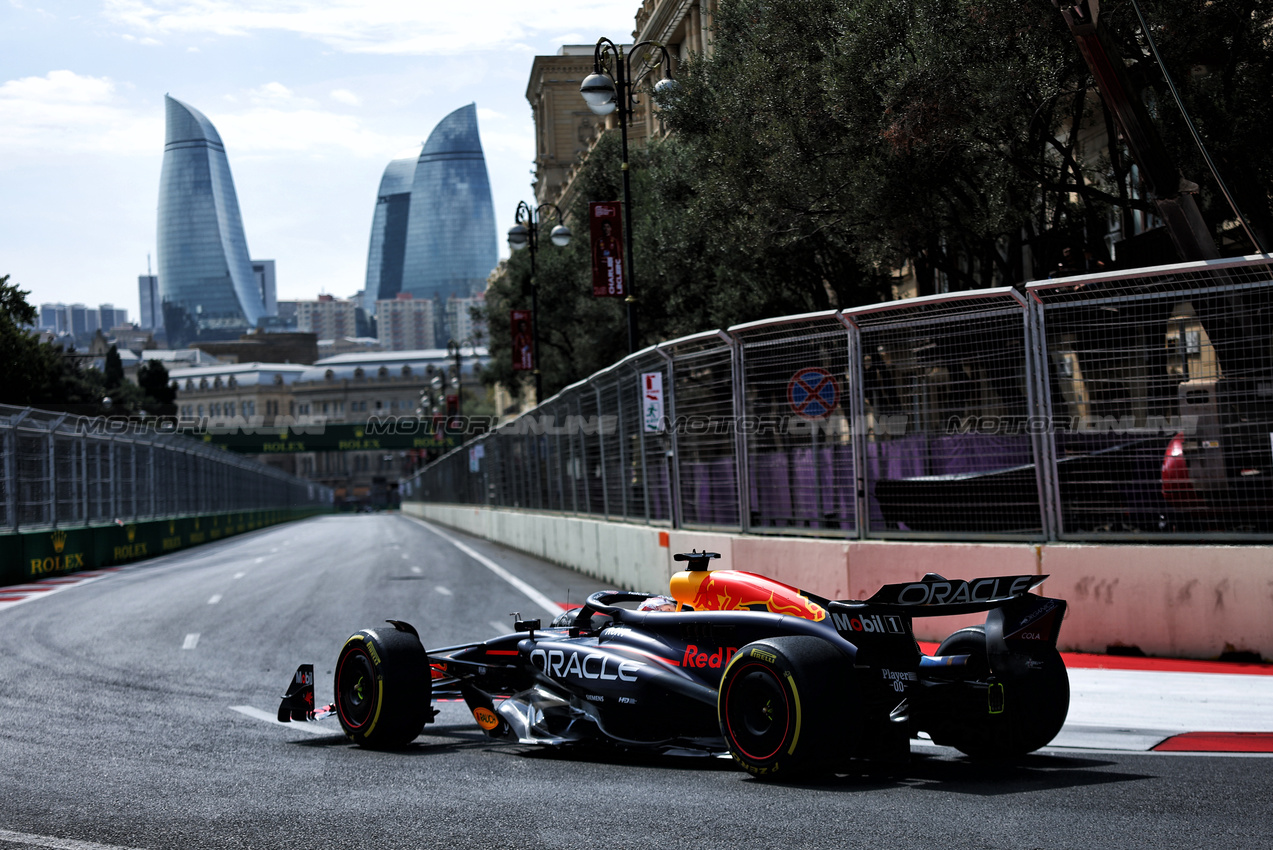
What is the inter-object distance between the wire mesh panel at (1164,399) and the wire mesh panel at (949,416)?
0.31 meters

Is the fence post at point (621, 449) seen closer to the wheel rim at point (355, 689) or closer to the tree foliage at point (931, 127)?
the tree foliage at point (931, 127)

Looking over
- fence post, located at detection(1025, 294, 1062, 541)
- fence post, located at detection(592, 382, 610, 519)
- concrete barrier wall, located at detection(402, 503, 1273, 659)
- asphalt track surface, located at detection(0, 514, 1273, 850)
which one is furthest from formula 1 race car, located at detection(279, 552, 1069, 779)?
fence post, located at detection(592, 382, 610, 519)

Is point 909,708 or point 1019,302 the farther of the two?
point 1019,302

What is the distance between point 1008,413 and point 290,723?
5.52 metres

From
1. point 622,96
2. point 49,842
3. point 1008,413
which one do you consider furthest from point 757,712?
point 622,96

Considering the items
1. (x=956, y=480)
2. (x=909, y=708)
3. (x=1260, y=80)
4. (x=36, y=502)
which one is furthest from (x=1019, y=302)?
(x=36, y=502)

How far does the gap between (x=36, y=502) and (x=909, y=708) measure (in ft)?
68.3

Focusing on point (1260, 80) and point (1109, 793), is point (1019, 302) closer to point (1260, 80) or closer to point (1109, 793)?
point (1109, 793)

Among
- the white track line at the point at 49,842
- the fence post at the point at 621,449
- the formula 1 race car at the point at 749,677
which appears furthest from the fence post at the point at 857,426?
the white track line at the point at 49,842

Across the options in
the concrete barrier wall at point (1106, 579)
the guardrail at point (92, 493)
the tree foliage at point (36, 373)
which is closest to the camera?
the concrete barrier wall at point (1106, 579)

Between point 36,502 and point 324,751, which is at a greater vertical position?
point 36,502

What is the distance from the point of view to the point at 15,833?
4941 mm

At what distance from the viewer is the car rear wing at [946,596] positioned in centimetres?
544

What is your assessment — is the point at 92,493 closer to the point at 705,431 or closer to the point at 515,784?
the point at 705,431
